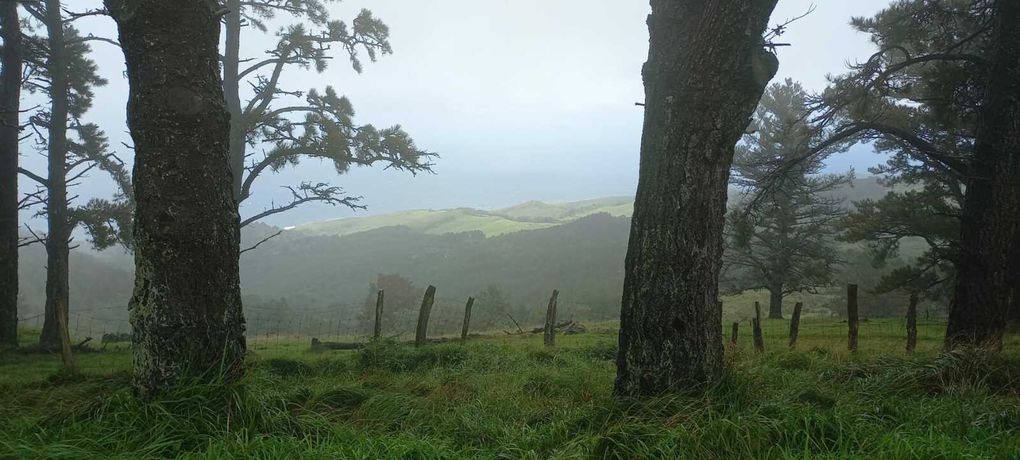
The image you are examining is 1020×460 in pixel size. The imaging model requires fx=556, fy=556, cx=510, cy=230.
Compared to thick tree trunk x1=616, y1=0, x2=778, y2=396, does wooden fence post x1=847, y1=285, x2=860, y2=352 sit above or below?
below

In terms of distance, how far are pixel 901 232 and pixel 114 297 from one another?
213ft

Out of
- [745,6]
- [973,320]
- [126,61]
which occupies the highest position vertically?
[745,6]

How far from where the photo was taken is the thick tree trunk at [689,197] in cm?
425

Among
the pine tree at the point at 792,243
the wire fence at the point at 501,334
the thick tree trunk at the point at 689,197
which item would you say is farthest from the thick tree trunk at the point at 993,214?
the pine tree at the point at 792,243

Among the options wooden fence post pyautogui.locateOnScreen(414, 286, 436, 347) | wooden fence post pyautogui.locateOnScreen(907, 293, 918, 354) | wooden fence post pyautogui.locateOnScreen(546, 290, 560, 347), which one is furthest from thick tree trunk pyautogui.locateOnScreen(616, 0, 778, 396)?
wooden fence post pyautogui.locateOnScreen(546, 290, 560, 347)

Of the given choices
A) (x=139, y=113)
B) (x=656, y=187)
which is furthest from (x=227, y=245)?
(x=656, y=187)

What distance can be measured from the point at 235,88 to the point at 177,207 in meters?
11.1

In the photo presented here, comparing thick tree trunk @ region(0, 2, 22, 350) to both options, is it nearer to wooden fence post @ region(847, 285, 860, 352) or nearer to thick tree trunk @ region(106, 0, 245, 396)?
thick tree trunk @ region(106, 0, 245, 396)

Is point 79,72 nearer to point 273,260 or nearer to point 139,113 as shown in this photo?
point 139,113

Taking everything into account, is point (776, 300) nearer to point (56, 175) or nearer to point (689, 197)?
point (689, 197)

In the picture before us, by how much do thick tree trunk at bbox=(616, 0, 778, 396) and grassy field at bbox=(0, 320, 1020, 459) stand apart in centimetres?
38

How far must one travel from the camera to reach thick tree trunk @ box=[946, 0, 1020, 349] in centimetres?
711

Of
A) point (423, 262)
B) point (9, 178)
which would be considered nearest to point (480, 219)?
point (423, 262)

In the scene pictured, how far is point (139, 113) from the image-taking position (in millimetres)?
3873
